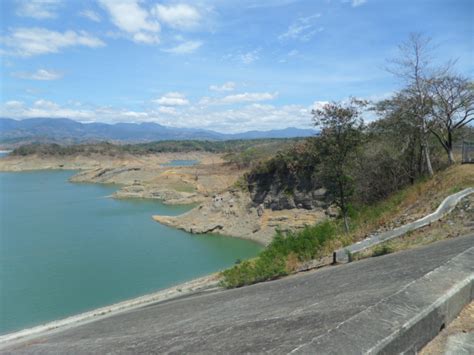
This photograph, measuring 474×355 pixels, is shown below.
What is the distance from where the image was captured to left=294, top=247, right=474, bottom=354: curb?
219 centimetres

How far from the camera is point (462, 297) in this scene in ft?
9.66

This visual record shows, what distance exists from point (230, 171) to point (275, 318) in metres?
64.2

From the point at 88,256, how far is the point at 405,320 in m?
29.5

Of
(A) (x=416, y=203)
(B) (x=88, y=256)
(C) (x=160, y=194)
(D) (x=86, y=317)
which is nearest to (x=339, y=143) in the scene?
(A) (x=416, y=203)

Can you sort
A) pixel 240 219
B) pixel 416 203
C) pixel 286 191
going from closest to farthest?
1. pixel 416 203
2. pixel 286 191
3. pixel 240 219

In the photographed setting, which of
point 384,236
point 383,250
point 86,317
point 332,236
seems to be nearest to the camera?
point 383,250

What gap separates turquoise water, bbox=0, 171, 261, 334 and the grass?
1178 cm

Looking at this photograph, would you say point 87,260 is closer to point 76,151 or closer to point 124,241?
point 124,241

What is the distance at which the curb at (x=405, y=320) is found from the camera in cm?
219

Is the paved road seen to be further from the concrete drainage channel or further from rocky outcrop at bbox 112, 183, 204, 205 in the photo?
rocky outcrop at bbox 112, 183, 204, 205

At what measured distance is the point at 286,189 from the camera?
37.5 m

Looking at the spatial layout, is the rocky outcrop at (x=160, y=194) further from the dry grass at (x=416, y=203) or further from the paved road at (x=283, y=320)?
the paved road at (x=283, y=320)

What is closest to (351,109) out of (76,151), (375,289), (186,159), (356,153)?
(356,153)

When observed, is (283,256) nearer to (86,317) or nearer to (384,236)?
(384,236)
